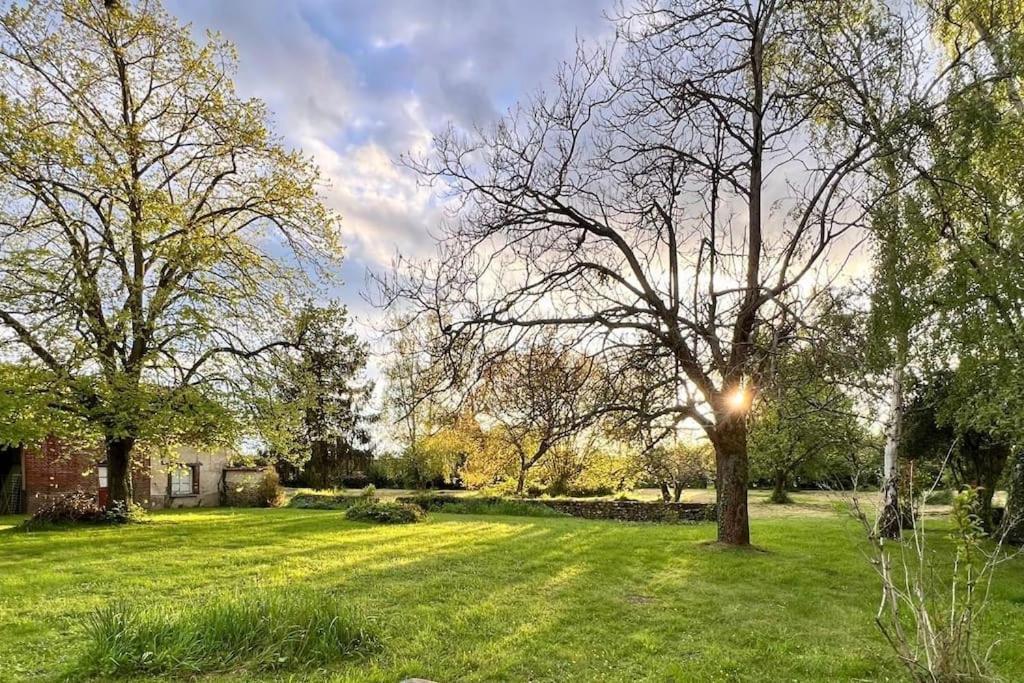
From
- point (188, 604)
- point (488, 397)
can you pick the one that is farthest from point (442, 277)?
point (188, 604)

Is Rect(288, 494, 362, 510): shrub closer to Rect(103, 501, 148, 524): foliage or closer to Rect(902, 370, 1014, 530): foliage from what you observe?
Rect(103, 501, 148, 524): foliage

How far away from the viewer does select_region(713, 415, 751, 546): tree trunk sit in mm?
10758

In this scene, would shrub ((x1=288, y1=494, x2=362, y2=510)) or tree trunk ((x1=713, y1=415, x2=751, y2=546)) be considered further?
shrub ((x1=288, y1=494, x2=362, y2=510))

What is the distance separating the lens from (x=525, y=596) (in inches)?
300

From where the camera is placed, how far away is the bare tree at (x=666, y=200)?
965cm

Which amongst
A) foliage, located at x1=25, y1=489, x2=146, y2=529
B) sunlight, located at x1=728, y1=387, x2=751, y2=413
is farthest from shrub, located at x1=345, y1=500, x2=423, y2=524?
sunlight, located at x1=728, y1=387, x2=751, y2=413

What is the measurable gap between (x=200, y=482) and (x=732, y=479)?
22865mm

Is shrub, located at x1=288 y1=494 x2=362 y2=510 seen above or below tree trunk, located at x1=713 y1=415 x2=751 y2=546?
below

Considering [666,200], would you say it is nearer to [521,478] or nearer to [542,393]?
[542,393]

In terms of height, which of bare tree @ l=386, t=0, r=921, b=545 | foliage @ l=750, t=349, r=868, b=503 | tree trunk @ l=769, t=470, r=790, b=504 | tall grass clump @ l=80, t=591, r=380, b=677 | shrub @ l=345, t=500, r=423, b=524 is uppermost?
bare tree @ l=386, t=0, r=921, b=545

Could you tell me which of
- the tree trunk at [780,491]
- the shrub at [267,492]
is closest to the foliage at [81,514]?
the shrub at [267,492]

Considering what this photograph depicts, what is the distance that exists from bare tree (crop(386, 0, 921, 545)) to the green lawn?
252 centimetres

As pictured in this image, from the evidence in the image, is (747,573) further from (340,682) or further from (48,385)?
(48,385)

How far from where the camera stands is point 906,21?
31.5 feet
